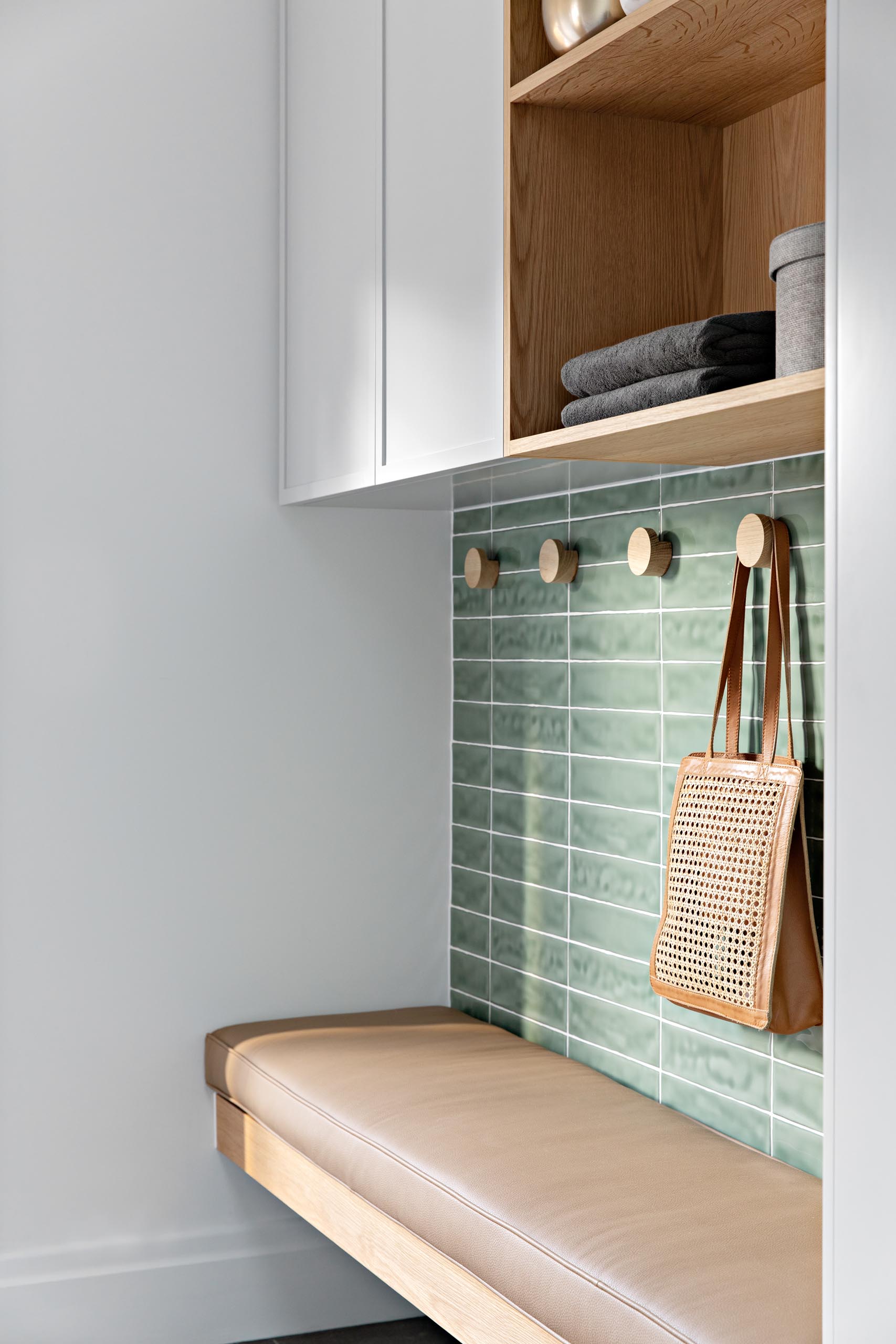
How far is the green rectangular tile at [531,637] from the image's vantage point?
95.3 inches

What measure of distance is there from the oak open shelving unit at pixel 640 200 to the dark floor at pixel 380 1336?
5.64 ft

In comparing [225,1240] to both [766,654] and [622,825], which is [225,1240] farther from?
[766,654]

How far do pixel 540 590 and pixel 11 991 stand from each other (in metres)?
1.19

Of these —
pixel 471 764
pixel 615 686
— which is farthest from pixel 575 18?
pixel 471 764

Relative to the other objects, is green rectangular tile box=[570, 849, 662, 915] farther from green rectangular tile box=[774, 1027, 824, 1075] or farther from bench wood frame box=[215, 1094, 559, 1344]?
bench wood frame box=[215, 1094, 559, 1344]

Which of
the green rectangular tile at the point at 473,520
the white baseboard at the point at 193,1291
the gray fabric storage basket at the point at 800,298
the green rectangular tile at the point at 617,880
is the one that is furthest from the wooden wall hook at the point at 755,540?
the white baseboard at the point at 193,1291

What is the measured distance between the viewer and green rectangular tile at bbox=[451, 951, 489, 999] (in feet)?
8.77

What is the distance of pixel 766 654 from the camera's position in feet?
5.98

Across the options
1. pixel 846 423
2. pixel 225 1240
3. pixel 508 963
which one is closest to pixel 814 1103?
pixel 508 963

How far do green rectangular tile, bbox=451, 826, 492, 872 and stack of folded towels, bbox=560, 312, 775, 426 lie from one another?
3.99 feet

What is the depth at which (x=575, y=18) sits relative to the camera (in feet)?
5.45

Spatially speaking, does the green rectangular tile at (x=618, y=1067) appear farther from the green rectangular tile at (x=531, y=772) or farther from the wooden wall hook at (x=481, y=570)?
the wooden wall hook at (x=481, y=570)

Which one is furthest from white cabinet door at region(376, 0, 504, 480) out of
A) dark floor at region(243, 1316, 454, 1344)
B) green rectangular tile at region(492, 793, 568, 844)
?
dark floor at region(243, 1316, 454, 1344)

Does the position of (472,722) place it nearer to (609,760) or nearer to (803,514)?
(609,760)
